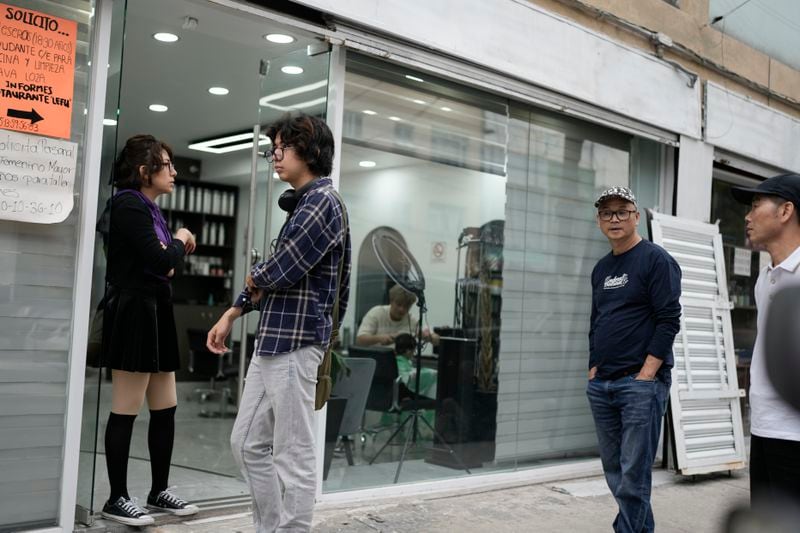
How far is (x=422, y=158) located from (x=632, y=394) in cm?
205

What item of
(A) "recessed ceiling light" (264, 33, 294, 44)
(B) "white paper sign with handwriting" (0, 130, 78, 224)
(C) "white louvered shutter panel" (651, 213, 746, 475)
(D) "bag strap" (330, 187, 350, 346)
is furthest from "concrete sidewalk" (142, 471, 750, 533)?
(A) "recessed ceiling light" (264, 33, 294, 44)

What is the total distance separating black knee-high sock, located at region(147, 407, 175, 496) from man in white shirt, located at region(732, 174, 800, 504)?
100 inches

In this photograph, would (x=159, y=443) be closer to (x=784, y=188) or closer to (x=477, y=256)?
(x=477, y=256)

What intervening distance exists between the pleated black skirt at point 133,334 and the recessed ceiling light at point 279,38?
162 cm

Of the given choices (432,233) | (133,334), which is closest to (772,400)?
(133,334)

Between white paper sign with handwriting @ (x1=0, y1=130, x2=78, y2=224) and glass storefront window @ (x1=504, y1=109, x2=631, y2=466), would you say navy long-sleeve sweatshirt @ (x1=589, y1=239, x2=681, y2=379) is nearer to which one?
glass storefront window @ (x1=504, y1=109, x2=631, y2=466)

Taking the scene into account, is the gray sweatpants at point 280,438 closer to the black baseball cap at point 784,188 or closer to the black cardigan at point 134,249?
the black cardigan at point 134,249

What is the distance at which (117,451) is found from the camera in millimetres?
3588

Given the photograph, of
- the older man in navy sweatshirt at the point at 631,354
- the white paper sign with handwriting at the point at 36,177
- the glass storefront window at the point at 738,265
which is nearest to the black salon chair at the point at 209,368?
the white paper sign with handwriting at the point at 36,177

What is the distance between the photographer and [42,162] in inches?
128

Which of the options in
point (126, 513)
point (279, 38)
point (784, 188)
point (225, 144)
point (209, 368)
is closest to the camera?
point (784, 188)

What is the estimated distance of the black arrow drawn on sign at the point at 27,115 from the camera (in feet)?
10.4

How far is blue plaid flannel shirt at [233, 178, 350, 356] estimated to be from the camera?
2799mm

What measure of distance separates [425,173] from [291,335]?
2353mm
